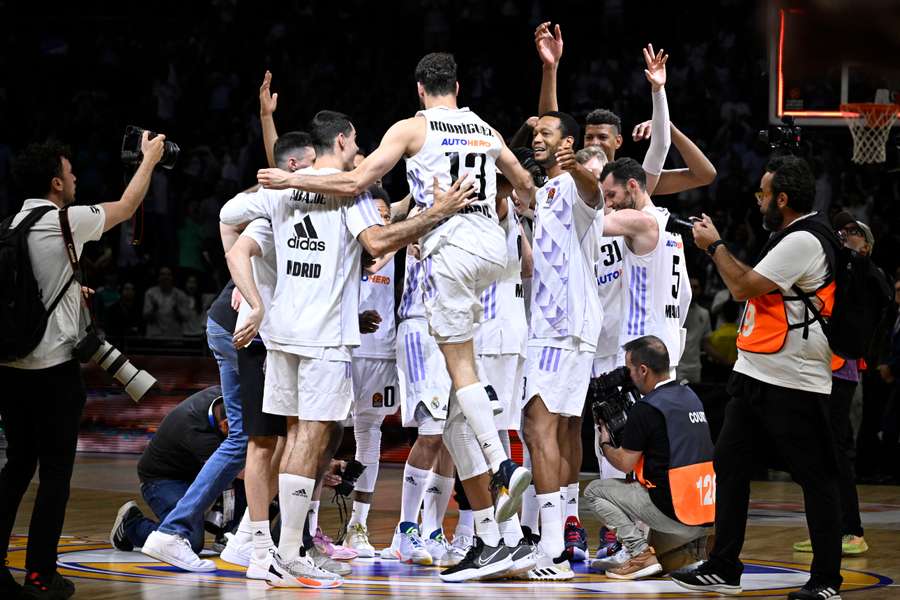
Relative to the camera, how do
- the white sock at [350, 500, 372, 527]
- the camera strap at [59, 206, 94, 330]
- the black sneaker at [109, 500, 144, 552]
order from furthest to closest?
the white sock at [350, 500, 372, 527]
the black sneaker at [109, 500, 144, 552]
the camera strap at [59, 206, 94, 330]

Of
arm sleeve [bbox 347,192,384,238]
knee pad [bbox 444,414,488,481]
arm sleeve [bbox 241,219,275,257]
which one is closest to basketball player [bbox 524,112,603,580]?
knee pad [bbox 444,414,488,481]

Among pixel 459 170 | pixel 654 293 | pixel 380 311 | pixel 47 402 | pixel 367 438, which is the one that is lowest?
pixel 367 438

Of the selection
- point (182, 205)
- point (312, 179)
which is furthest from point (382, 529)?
point (182, 205)

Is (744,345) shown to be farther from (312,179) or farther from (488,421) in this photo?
(312,179)

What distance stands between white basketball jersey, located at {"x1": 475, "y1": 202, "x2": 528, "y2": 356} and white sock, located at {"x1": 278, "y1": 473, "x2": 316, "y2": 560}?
1.50 metres

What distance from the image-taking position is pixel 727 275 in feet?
17.7

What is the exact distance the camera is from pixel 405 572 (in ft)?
20.9

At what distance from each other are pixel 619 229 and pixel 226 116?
12.9m

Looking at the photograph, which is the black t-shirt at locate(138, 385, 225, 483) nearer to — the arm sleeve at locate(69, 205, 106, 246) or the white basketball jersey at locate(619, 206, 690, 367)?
the arm sleeve at locate(69, 205, 106, 246)

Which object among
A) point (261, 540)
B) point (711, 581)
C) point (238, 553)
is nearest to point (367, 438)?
point (238, 553)

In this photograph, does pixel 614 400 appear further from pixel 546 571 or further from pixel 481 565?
pixel 481 565

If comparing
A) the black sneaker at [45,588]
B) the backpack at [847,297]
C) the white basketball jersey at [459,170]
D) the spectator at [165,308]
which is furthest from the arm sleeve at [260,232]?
the spectator at [165,308]

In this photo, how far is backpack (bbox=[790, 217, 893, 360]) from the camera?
17.7 ft

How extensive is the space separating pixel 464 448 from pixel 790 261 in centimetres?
190
